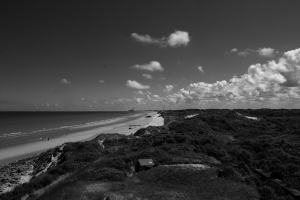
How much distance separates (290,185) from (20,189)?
19.7 m

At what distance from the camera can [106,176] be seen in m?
13.3

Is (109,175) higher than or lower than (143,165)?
lower

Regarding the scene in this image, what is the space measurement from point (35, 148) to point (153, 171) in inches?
1247

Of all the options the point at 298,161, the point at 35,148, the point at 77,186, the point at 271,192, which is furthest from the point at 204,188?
the point at 35,148

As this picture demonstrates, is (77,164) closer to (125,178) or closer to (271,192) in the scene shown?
(125,178)

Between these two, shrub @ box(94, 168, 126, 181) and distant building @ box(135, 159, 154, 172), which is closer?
shrub @ box(94, 168, 126, 181)

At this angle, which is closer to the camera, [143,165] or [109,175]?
[109,175]

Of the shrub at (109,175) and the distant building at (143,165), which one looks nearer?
the shrub at (109,175)

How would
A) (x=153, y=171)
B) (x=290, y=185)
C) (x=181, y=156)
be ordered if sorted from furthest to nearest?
(x=181, y=156)
(x=153, y=171)
(x=290, y=185)

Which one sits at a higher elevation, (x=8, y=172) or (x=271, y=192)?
(x=271, y=192)

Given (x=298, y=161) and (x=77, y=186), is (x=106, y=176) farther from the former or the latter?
(x=298, y=161)

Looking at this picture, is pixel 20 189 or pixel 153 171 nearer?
pixel 153 171

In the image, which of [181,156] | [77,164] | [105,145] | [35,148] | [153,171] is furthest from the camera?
[35,148]

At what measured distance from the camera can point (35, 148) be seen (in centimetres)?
3641
